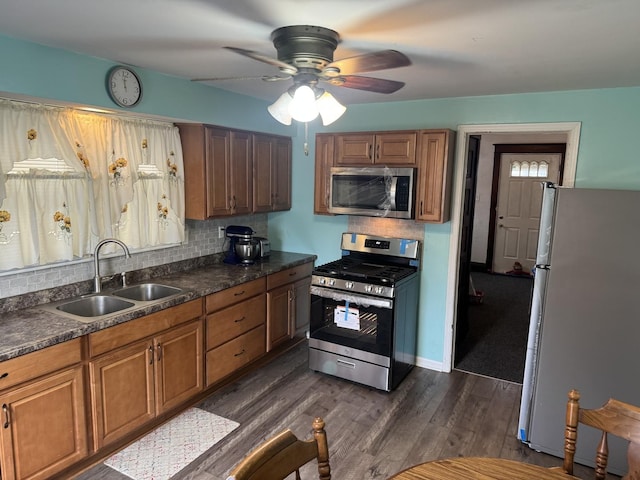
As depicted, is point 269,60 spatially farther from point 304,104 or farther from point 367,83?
point 367,83

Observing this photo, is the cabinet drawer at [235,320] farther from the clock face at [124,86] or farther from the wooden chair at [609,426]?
the wooden chair at [609,426]

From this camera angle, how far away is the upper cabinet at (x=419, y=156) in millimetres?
3457

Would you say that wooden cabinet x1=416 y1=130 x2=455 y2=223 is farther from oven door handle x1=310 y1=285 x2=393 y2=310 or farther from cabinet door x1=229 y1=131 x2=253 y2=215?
cabinet door x1=229 y1=131 x2=253 y2=215

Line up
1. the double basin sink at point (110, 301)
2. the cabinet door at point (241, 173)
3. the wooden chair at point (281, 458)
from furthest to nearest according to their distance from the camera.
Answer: the cabinet door at point (241, 173)
the double basin sink at point (110, 301)
the wooden chair at point (281, 458)

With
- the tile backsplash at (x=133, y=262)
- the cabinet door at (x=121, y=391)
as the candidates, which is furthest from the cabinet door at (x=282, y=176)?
the cabinet door at (x=121, y=391)

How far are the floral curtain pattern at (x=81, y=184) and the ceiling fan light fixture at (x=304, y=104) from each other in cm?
161

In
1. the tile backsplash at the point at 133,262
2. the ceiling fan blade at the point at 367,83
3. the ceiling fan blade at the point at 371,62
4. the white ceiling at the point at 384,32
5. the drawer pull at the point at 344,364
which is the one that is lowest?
the drawer pull at the point at 344,364

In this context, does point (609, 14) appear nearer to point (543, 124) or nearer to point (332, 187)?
point (543, 124)

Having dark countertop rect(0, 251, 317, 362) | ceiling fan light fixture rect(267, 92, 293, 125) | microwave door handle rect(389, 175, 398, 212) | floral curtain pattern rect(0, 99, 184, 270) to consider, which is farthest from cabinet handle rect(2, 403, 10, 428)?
microwave door handle rect(389, 175, 398, 212)

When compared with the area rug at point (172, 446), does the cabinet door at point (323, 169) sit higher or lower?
higher

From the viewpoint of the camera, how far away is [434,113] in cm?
370

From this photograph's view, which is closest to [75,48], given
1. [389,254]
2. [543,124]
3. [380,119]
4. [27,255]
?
[27,255]

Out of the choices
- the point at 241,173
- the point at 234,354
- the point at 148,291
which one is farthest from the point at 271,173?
the point at 234,354

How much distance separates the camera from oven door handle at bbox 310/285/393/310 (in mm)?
3379
